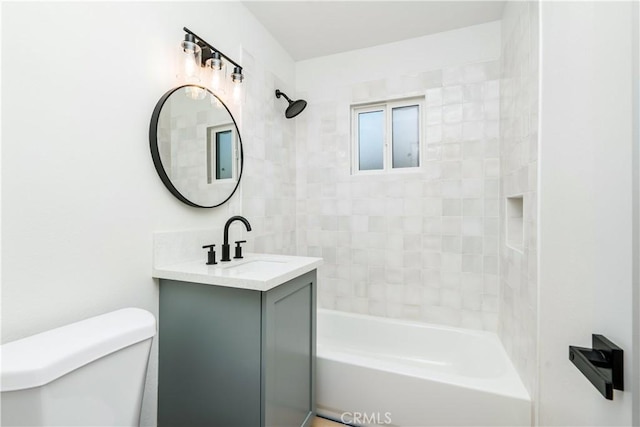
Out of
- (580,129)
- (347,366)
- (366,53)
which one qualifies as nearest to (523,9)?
(580,129)

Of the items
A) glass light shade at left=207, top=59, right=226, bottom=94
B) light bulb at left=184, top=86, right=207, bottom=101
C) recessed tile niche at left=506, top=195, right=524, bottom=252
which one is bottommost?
recessed tile niche at left=506, top=195, right=524, bottom=252

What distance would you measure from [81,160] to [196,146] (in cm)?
54

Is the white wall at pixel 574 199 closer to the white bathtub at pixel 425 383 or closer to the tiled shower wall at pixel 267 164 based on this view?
the white bathtub at pixel 425 383

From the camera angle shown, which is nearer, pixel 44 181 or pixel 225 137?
pixel 44 181

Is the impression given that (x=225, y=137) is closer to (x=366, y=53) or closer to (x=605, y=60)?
(x=366, y=53)

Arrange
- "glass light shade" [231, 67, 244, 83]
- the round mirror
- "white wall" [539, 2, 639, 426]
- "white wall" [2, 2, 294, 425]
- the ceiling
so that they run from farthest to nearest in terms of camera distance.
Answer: the ceiling
"glass light shade" [231, 67, 244, 83]
the round mirror
"white wall" [2, 2, 294, 425]
"white wall" [539, 2, 639, 426]

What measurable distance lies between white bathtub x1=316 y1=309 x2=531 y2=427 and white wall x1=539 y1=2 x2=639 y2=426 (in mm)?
215

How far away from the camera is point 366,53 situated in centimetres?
230

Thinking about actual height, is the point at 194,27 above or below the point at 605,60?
above

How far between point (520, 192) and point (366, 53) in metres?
1.59

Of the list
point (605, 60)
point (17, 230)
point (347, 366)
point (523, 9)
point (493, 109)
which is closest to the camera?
point (605, 60)

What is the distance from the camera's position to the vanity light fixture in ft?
4.43

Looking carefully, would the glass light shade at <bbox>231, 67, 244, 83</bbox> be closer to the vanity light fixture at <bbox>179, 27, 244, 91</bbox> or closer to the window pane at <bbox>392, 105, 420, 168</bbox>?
the vanity light fixture at <bbox>179, 27, 244, 91</bbox>

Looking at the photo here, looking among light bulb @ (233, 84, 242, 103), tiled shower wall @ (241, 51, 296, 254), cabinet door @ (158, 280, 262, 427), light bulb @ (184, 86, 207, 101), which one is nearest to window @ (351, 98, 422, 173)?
tiled shower wall @ (241, 51, 296, 254)
